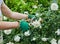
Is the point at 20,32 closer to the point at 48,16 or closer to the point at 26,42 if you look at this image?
the point at 26,42

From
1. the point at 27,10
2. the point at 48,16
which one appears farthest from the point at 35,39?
the point at 27,10

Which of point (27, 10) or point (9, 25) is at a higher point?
point (9, 25)

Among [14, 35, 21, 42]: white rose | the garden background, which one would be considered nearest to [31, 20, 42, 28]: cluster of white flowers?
the garden background

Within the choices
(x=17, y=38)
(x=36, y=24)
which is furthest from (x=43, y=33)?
(x=17, y=38)

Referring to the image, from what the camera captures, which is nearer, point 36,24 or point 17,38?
point 36,24

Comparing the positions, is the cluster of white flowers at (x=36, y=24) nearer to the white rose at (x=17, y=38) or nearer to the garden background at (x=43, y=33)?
the garden background at (x=43, y=33)

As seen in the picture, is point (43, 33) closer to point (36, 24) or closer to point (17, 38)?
point (36, 24)

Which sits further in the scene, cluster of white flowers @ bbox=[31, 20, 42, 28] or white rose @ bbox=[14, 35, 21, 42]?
white rose @ bbox=[14, 35, 21, 42]

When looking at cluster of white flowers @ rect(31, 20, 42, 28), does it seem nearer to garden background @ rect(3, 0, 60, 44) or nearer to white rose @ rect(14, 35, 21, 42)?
garden background @ rect(3, 0, 60, 44)

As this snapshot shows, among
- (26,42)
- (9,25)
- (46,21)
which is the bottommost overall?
(26,42)

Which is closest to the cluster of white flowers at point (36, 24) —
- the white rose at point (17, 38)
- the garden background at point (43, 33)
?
the garden background at point (43, 33)

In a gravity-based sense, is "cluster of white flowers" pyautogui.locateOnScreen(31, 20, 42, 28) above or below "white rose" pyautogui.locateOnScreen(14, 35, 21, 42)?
above
